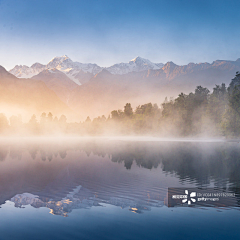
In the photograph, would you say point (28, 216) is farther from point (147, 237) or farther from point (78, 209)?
point (147, 237)

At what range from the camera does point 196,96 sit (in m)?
142

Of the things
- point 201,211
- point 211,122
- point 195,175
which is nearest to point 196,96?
point 211,122

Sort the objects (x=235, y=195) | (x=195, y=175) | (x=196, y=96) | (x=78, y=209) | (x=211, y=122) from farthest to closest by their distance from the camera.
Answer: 1. (x=196, y=96)
2. (x=211, y=122)
3. (x=195, y=175)
4. (x=235, y=195)
5. (x=78, y=209)

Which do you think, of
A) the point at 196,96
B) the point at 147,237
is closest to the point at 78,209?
the point at 147,237

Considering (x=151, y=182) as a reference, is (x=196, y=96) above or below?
above

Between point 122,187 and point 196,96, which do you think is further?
point 196,96

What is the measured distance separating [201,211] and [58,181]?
1598 centimetres

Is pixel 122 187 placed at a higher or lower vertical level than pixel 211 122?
lower

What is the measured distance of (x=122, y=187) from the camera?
2138 cm

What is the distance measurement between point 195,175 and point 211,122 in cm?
10238

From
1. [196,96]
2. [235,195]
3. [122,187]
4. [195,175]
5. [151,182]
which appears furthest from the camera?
[196,96]

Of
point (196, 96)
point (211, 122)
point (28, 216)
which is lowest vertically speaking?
point (28, 216)

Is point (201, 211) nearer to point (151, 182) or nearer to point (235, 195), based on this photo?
point (235, 195)

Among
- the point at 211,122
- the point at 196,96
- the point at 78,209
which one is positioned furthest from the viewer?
the point at 196,96
